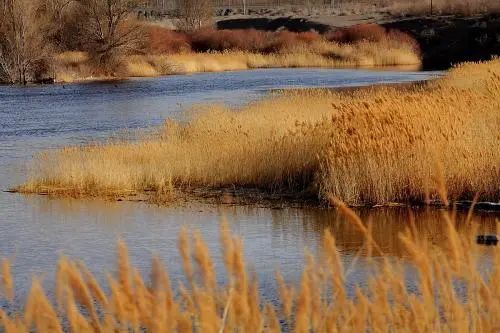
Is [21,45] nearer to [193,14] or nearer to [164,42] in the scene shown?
[164,42]

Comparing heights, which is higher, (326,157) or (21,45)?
(21,45)

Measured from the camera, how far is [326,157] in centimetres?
1250

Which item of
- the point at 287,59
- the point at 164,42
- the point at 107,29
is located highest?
the point at 107,29

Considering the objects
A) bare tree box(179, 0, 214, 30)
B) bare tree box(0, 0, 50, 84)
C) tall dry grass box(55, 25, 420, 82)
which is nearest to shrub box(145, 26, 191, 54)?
tall dry grass box(55, 25, 420, 82)

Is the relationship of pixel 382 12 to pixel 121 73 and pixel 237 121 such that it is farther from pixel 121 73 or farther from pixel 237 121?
pixel 237 121

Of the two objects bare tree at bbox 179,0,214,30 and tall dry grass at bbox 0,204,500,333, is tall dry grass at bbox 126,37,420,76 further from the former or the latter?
tall dry grass at bbox 0,204,500,333

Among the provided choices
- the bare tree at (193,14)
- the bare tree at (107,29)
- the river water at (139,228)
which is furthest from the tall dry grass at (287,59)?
the river water at (139,228)

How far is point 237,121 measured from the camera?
56.6 feet

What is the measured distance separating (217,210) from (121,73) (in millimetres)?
34251

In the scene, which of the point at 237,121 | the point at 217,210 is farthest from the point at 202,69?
the point at 217,210

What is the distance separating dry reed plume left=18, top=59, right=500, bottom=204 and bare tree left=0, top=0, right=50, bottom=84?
26.0 meters

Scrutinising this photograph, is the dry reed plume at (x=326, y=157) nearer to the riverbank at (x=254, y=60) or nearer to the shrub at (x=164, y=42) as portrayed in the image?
the riverbank at (x=254, y=60)

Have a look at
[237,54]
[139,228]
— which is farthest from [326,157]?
[237,54]

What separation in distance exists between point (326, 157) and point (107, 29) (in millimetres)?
36873
